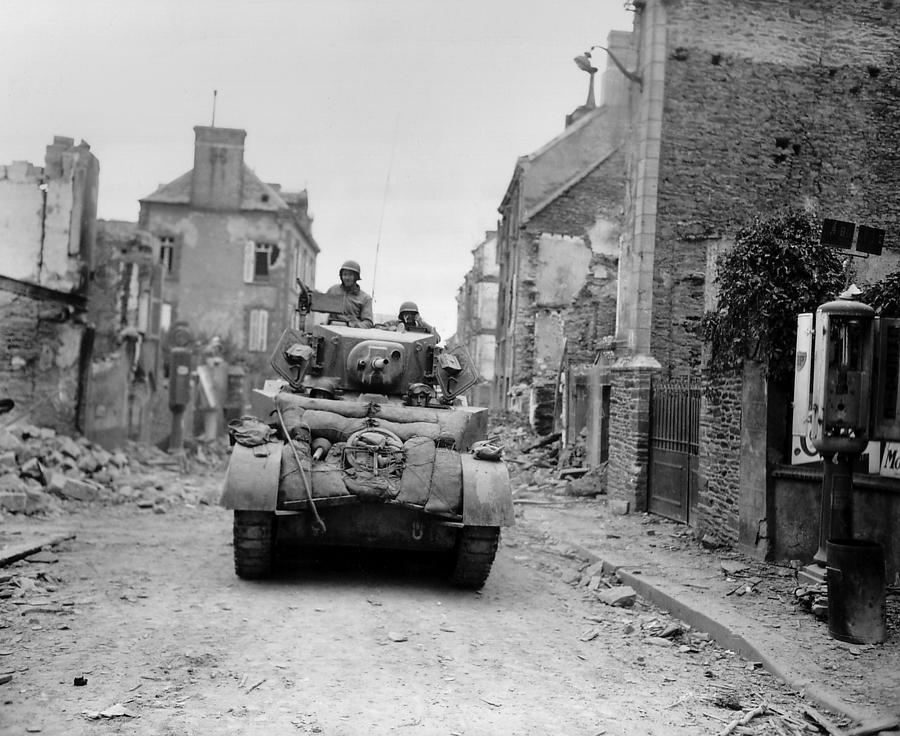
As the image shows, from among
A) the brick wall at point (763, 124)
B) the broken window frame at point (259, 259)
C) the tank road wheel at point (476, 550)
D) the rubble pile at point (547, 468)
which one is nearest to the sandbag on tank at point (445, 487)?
the tank road wheel at point (476, 550)

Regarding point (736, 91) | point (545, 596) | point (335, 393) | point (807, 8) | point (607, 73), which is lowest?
point (545, 596)

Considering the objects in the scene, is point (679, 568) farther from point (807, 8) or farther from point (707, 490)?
point (807, 8)

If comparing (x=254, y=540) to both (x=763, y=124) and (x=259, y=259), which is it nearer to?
(x=763, y=124)

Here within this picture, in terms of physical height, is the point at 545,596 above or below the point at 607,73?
below

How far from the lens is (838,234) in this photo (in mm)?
7648

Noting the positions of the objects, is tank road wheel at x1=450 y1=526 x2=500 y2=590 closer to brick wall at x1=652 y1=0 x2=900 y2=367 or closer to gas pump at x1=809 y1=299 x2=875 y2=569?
gas pump at x1=809 y1=299 x2=875 y2=569

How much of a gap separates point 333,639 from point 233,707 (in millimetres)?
1478

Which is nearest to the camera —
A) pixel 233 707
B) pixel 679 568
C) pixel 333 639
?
pixel 233 707

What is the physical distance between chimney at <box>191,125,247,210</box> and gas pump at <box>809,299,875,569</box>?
3120 centimetres

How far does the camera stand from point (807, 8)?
15.0m

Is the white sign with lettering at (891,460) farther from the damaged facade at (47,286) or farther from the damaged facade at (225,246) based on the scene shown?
the damaged facade at (225,246)

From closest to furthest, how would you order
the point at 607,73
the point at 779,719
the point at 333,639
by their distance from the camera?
1. the point at 779,719
2. the point at 333,639
3. the point at 607,73

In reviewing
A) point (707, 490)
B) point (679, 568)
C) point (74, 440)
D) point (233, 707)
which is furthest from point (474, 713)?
point (74, 440)

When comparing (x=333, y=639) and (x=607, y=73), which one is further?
(x=607, y=73)
